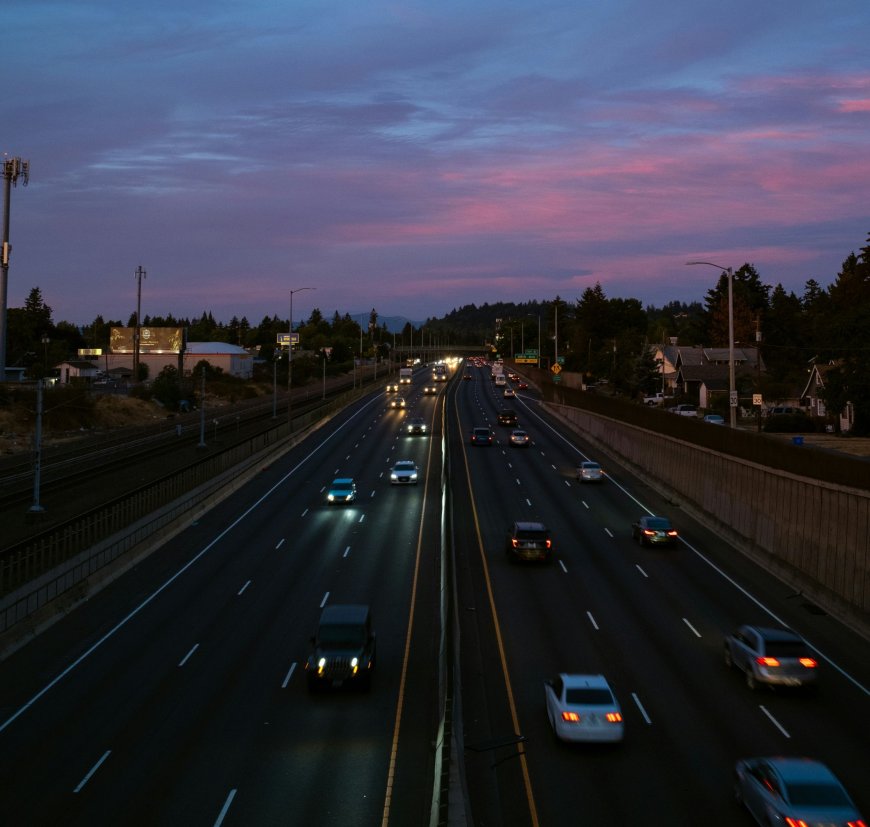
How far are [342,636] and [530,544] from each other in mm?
13992

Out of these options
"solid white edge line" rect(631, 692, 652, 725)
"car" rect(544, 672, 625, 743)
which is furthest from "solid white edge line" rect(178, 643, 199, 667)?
"solid white edge line" rect(631, 692, 652, 725)

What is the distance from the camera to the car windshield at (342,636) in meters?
22.1

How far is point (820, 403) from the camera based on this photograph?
74438mm

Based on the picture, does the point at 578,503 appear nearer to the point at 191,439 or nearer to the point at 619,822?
the point at 619,822

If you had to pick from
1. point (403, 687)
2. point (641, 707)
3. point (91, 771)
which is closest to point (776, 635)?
point (641, 707)

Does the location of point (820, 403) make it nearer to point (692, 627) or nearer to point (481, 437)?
point (481, 437)

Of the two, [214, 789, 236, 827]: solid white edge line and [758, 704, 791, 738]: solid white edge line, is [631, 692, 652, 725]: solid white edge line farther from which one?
[214, 789, 236, 827]: solid white edge line

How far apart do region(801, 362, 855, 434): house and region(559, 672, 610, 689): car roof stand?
157ft

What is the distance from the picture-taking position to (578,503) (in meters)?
47.6

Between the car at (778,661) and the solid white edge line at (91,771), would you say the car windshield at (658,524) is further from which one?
the solid white edge line at (91,771)

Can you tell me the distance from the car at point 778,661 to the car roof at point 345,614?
32.7 feet

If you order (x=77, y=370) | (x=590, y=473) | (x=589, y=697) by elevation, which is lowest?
(x=589, y=697)

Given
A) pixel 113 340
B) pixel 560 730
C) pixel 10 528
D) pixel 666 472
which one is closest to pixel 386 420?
pixel 666 472

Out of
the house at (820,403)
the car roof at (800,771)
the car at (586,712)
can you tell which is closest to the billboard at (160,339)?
the house at (820,403)
